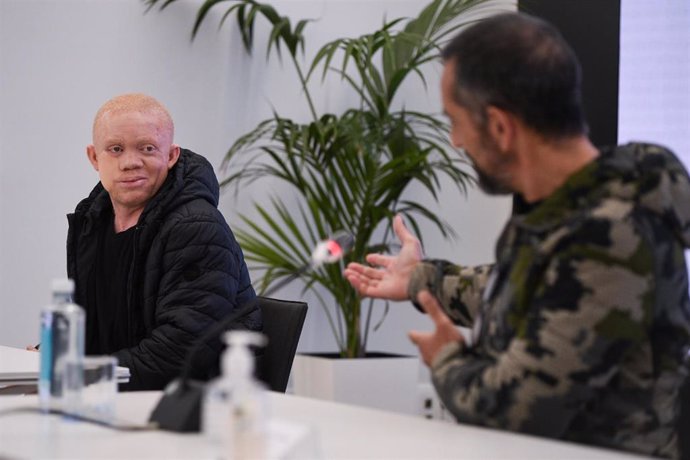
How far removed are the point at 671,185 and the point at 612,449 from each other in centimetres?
40

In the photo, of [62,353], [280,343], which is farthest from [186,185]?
[62,353]

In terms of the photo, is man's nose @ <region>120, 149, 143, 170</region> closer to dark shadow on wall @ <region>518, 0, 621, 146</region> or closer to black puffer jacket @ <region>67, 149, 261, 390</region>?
black puffer jacket @ <region>67, 149, 261, 390</region>

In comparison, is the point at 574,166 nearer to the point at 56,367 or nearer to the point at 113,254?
the point at 56,367

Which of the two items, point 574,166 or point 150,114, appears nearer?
point 574,166

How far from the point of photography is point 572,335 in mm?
1563

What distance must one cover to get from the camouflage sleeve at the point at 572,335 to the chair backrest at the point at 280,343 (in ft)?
3.80

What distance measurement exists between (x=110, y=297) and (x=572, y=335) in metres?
1.77

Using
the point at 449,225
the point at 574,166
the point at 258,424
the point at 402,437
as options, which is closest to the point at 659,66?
the point at 449,225

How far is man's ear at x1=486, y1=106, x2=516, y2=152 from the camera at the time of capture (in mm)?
1754

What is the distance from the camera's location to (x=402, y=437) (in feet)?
5.46

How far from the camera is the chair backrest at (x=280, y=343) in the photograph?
2746 mm

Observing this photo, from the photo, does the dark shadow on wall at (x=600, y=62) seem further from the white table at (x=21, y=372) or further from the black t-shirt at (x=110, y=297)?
the white table at (x=21, y=372)

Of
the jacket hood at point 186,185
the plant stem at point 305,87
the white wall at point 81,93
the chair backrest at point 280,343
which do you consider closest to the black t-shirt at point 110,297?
the jacket hood at point 186,185

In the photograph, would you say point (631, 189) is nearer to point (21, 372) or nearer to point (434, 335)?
point (434, 335)
